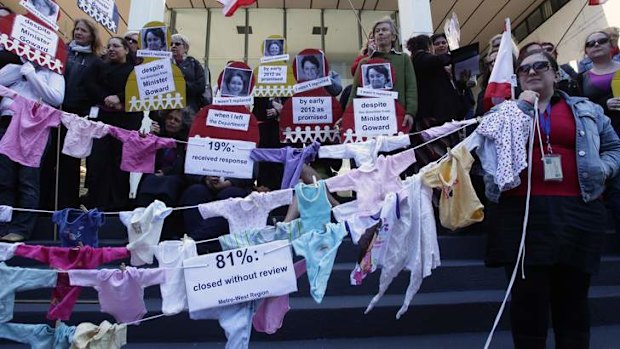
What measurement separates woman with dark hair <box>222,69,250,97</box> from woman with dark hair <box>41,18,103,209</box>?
4.92ft

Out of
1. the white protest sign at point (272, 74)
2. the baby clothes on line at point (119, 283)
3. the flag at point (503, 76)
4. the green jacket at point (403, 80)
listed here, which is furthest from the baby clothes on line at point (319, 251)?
the white protest sign at point (272, 74)

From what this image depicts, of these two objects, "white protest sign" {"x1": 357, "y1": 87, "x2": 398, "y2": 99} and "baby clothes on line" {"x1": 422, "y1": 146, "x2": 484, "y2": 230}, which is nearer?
"baby clothes on line" {"x1": 422, "y1": 146, "x2": 484, "y2": 230}

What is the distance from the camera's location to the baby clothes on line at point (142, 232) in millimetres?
2189

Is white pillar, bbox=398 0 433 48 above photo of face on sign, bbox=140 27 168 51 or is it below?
above

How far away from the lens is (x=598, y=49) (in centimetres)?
360

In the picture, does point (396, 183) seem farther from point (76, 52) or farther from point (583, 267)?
point (76, 52)

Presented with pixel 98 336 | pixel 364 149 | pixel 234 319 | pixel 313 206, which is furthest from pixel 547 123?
pixel 98 336

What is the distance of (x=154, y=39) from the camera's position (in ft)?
11.7

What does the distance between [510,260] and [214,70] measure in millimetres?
9923

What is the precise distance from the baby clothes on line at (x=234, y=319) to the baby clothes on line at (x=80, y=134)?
1609 mm

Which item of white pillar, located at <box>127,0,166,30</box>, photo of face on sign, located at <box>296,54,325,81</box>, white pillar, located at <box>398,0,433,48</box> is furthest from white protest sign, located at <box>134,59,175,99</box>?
white pillar, located at <box>398,0,433,48</box>

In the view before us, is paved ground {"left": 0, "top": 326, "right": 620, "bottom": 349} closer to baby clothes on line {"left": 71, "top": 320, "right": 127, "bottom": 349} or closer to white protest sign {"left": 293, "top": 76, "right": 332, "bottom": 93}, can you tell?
baby clothes on line {"left": 71, "top": 320, "right": 127, "bottom": 349}

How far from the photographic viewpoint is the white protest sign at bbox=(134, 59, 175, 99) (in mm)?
3396

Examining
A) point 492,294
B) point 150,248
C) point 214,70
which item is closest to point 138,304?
point 150,248
